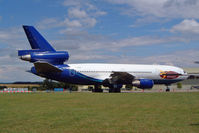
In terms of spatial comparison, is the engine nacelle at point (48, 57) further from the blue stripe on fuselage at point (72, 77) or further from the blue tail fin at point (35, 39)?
the blue stripe on fuselage at point (72, 77)

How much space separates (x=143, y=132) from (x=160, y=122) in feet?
5.67

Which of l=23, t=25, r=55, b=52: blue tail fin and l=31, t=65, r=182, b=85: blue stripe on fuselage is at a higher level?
l=23, t=25, r=55, b=52: blue tail fin

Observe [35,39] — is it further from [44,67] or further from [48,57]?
[44,67]

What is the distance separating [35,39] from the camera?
100ft

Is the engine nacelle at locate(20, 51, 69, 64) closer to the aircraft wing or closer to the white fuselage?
the aircraft wing

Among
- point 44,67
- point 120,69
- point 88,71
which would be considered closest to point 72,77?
point 88,71

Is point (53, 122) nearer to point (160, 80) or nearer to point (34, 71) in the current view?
point (34, 71)

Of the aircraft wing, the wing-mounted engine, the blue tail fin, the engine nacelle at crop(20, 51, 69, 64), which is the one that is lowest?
the wing-mounted engine

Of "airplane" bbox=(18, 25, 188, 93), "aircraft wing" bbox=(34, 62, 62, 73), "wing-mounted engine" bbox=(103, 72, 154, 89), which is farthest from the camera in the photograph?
"wing-mounted engine" bbox=(103, 72, 154, 89)

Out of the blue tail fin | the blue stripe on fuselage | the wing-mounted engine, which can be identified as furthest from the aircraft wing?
the wing-mounted engine

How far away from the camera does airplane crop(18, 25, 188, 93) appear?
30352mm

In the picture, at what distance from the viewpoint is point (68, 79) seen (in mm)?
33000

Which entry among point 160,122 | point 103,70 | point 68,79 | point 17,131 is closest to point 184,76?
point 103,70

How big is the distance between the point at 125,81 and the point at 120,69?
1.99 metres
